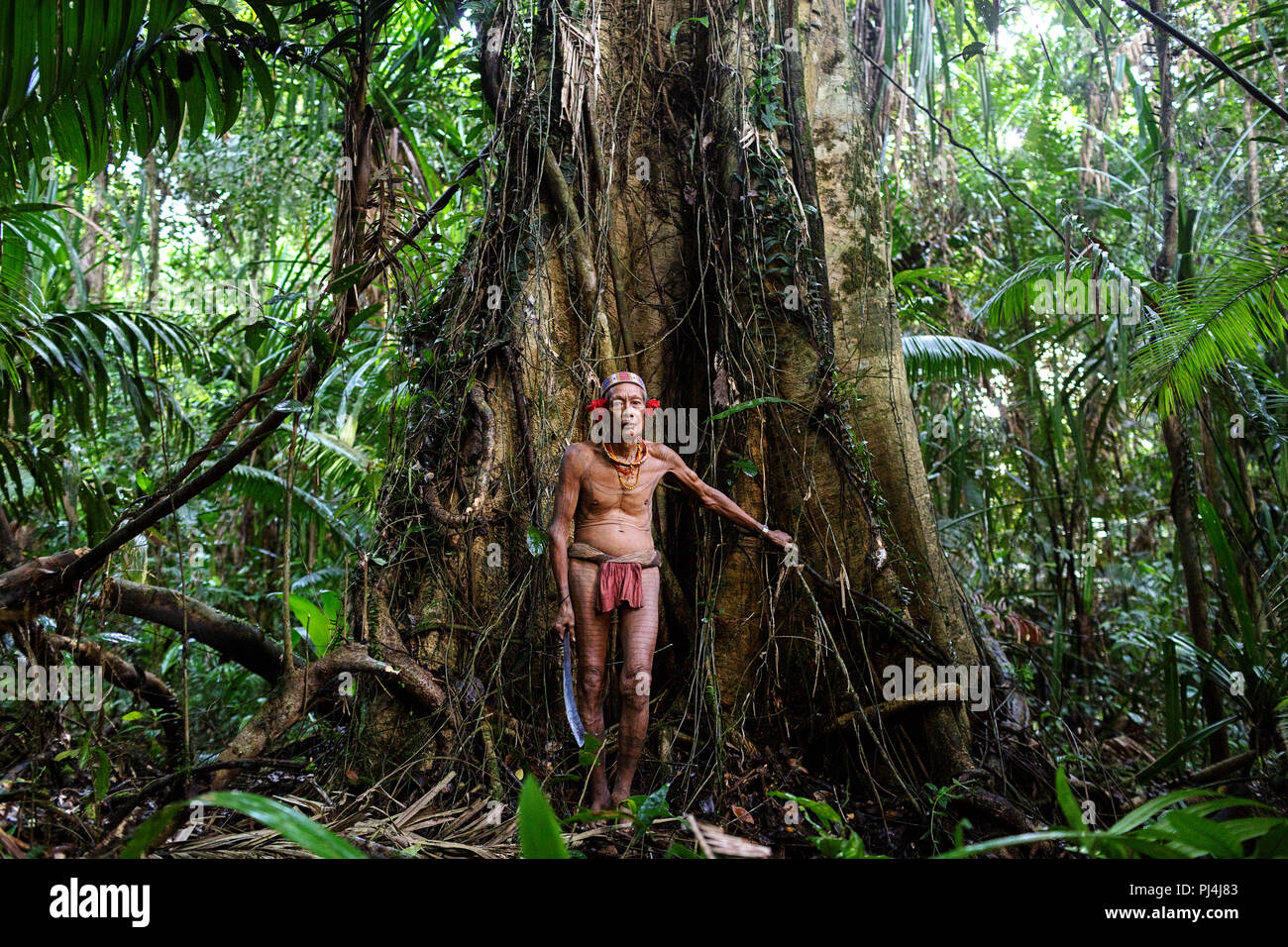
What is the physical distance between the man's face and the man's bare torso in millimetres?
80

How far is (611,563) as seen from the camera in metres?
3.20

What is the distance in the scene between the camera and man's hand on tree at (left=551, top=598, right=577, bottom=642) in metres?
3.17

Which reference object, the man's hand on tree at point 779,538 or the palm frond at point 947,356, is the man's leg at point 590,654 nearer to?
the man's hand on tree at point 779,538

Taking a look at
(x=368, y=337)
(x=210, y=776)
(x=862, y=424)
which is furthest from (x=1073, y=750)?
(x=368, y=337)

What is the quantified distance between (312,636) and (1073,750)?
3.53 m

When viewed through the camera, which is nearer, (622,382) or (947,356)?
(622,382)

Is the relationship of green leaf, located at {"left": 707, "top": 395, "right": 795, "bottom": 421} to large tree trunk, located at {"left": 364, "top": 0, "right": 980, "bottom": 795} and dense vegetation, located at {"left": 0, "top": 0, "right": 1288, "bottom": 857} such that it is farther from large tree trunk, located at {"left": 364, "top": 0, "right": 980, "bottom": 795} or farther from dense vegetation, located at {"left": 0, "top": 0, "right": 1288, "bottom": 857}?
dense vegetation, located at {"left": 0, "top": 0, "right": 1288, "bottom": 857}

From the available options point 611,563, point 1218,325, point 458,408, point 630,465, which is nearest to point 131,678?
point 458,408

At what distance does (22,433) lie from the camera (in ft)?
13.1

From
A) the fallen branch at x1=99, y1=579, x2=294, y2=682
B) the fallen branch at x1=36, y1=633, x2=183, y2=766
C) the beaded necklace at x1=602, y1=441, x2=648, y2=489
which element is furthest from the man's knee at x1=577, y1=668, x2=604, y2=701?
the fallen branch at x1=36, y1=633, x2=183, y2=766

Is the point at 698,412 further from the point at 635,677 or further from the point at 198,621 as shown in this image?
the point at 198,621

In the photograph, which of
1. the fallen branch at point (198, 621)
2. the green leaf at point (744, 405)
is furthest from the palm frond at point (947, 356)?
the fallen branch at point (198, 621)

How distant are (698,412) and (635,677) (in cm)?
138
